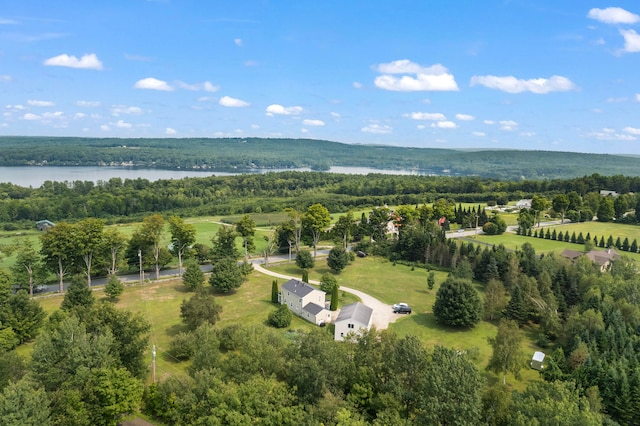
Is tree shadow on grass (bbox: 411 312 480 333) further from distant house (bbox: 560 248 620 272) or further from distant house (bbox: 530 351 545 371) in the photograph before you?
distant house (bbox: 560 248 620 272)

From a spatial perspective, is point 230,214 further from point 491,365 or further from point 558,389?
point 558,389

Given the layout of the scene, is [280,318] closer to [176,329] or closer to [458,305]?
[176,329]

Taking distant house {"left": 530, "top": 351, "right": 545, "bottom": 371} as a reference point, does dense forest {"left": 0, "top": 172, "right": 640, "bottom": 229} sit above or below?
Result: above

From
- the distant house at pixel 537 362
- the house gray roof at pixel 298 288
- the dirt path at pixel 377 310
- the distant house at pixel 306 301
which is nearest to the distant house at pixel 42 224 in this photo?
the dirt path at pixel 377 310

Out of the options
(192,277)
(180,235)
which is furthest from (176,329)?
(180,235)

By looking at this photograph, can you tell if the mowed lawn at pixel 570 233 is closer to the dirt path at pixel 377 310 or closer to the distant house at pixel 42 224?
the dirt path at pixel 377 310

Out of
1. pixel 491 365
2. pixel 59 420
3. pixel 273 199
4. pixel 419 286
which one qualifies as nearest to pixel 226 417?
pixel 59 420

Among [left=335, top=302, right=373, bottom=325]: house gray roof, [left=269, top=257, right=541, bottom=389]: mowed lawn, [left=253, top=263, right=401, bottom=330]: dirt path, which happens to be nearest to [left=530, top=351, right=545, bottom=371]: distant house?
[left=269, top=257, right=541, bottom=389]: mowed lawn
